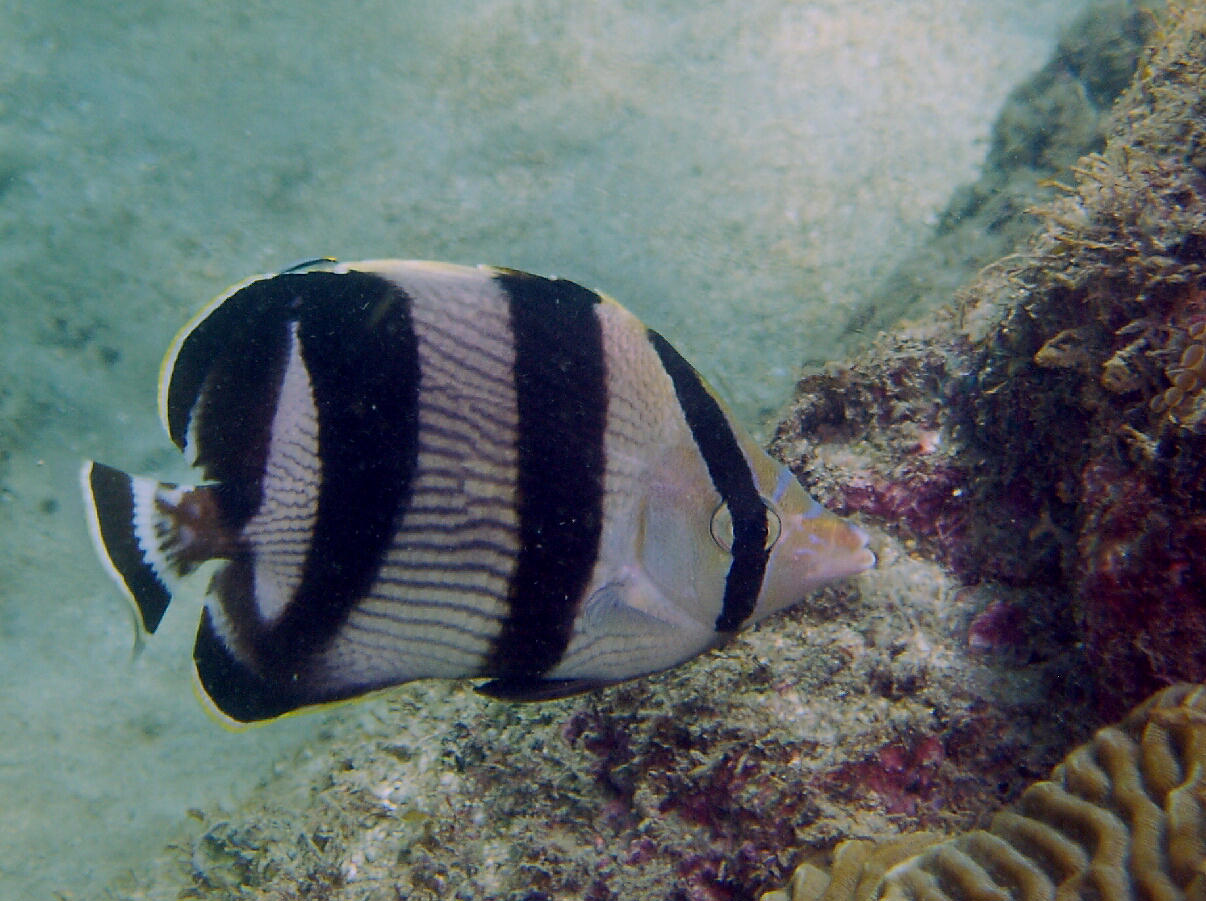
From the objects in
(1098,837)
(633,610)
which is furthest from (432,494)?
(1098,837)

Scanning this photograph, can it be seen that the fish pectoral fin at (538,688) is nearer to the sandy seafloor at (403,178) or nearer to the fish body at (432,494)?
the fish body at (432,494)

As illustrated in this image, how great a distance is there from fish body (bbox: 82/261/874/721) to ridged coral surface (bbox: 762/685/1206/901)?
2.53 feet

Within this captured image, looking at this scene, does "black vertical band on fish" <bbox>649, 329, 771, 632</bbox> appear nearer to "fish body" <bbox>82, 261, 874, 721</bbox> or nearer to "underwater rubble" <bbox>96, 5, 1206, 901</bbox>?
"fish body" <bbox>82, 261, 874, 721</bbox>

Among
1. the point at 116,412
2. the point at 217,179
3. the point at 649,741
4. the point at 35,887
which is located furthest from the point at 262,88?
the point at 649,741

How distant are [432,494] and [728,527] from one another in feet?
1.90

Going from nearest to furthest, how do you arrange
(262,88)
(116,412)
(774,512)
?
(774,512), (116,412), (262,88)

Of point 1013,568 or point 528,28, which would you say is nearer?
point 1013,568

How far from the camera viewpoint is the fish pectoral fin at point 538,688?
1.49m

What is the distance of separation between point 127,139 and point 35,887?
17.5 ft

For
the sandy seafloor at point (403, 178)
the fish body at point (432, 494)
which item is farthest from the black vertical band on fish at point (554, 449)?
the sandy seafloor at point (403, 178)

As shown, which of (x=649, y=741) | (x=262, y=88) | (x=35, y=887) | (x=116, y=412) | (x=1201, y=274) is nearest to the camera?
(x=1201, y=274)

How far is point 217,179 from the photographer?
5.63m

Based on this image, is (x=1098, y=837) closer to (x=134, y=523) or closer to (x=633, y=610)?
(x=633, y=610)

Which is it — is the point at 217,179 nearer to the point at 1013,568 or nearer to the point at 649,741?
the point at 649,741
